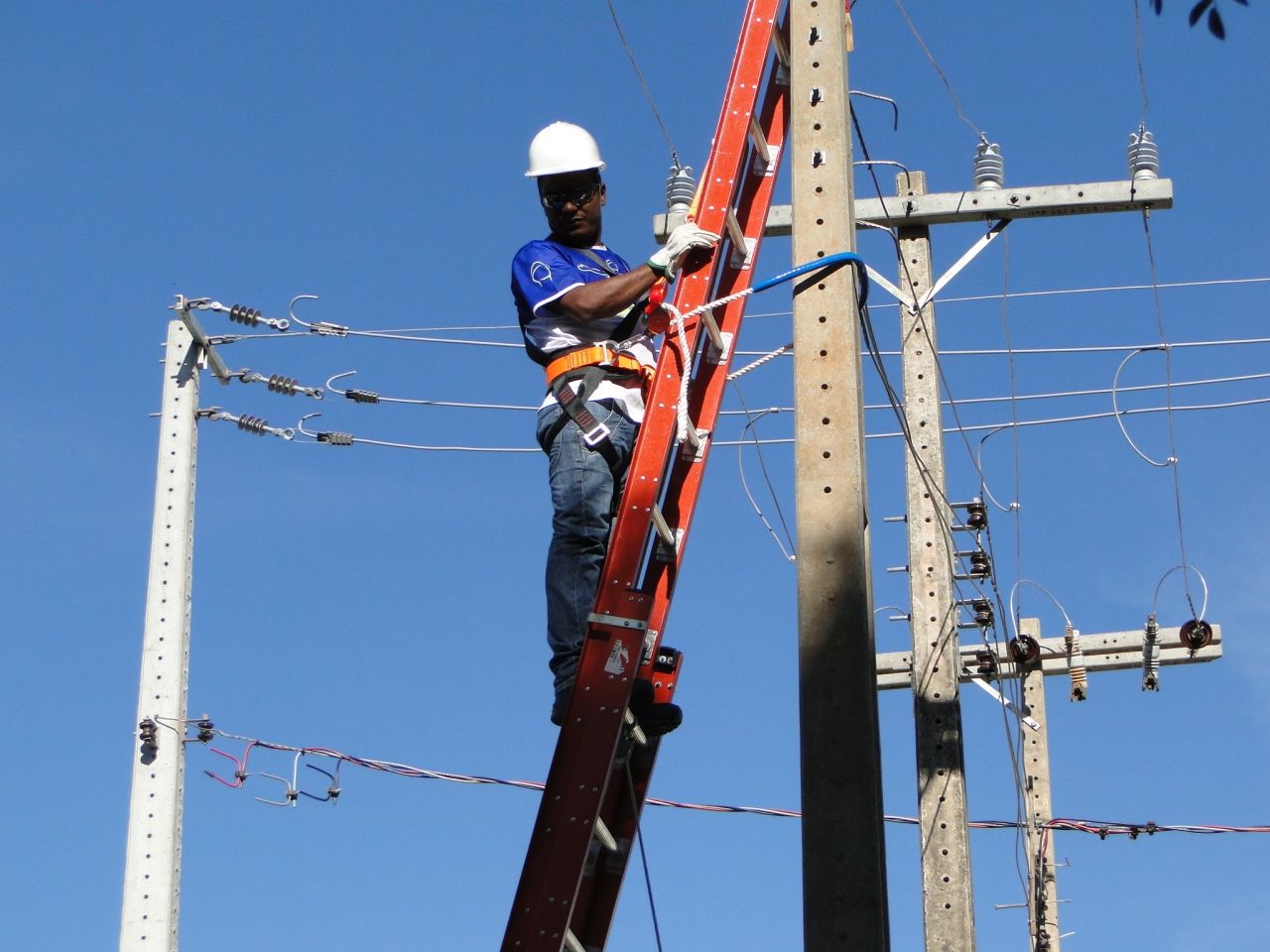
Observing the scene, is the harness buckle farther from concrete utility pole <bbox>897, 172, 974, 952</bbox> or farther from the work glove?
concrete utility pole <bbox>897, 172, 974, 952</bbox>

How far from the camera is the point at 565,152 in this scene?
20.9ft

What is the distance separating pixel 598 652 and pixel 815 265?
1209 millimetres

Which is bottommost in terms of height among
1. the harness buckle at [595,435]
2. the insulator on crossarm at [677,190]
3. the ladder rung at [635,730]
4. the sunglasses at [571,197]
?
the ladder rung at [635,730]

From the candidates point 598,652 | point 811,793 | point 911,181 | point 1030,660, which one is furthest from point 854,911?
point 1030,660

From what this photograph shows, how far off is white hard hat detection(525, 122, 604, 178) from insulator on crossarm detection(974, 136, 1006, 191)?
16.4ft

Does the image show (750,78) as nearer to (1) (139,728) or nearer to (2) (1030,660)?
(1) (139,728)

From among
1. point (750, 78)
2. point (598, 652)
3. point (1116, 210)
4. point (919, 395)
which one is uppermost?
point (1116, 210)

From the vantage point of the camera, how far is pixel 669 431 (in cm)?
571

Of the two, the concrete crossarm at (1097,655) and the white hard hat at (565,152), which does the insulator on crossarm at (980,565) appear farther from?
the white hard hat at (565,152)

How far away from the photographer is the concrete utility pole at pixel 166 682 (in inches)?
367

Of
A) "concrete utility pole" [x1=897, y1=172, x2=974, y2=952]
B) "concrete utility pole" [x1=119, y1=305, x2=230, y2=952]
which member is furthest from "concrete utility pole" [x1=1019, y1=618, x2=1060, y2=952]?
"concrete utility pole" [x1=119, y1=305, x2=230, y2=952]

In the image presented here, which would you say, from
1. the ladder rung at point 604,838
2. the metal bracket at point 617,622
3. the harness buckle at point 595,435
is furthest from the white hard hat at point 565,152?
the ladder rung at point 604,838

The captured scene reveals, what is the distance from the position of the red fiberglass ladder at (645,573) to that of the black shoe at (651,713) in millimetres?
36

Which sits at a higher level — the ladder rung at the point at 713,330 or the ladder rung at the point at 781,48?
the ladder rung at the point at 781,48
